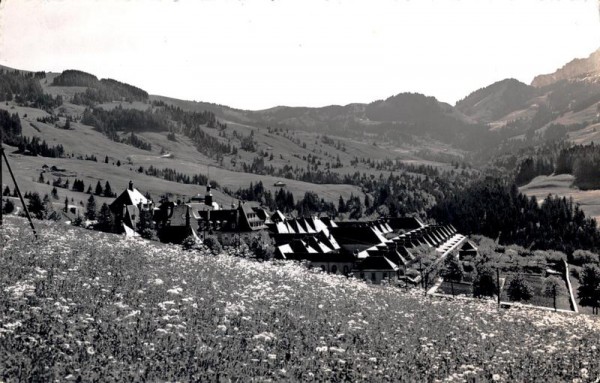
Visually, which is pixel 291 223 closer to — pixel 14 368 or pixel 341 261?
pixel 341 261

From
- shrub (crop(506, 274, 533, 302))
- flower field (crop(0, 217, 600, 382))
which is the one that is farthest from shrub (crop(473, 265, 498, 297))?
flower field (crop(0, 217, 600, 382))

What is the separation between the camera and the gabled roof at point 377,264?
79.9 metres

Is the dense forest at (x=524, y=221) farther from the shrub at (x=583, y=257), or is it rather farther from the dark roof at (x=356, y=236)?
the dark roof at (x=356, y=236)

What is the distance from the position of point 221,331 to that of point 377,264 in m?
65.3

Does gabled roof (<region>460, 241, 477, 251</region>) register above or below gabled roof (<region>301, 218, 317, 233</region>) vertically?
below

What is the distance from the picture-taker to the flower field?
13.6m

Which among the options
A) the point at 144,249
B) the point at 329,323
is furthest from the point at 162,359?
the point at 144,249

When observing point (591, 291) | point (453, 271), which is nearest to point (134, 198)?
point (453, 271)

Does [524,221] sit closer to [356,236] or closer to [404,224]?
[404,224]

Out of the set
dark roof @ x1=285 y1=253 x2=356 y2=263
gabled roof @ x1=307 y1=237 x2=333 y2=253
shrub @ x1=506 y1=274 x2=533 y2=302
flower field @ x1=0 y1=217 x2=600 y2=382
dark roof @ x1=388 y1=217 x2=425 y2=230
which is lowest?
dark roof @ x1=388 y1=217 x2=425 y2=230

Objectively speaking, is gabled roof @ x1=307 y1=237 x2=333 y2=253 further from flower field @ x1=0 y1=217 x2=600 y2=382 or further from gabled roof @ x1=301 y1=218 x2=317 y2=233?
flower field @ x1=0 y1=217 x2=600 y2=382

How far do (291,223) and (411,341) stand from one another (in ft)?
346

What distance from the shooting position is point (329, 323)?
64.6ft

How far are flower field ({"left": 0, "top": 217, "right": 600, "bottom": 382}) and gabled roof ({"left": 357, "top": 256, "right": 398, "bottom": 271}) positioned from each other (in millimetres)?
51114
